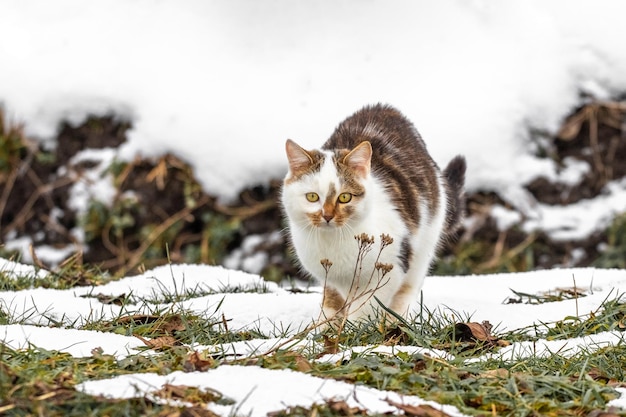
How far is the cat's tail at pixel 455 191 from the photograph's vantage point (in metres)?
4.66

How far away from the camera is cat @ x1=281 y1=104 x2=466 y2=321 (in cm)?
369

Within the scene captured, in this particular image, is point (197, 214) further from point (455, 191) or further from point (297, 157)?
point (297, 157)

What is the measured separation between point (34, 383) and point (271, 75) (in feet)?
17.8

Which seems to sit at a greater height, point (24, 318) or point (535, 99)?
point (535, 99)

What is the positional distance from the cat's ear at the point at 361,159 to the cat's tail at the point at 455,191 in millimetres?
971

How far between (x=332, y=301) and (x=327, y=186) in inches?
22.0

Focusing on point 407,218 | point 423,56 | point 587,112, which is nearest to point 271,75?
point 423,56

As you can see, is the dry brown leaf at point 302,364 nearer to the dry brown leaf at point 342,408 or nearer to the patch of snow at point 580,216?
the dry brown leaf at point 342,408

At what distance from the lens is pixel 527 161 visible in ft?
21.8

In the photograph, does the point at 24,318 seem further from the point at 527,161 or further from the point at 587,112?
the point at 587,112

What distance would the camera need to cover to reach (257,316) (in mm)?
3580

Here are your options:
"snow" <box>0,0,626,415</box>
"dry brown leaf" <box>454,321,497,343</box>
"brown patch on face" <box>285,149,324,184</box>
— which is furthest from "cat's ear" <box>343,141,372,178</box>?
"snow" <box>0,0,626,415</box>

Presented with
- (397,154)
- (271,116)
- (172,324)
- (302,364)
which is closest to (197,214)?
(271,116)

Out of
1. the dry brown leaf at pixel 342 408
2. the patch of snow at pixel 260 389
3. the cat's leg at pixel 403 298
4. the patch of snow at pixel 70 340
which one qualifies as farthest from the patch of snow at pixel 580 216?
the dry brown leaf at pixel 342 408
